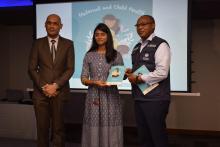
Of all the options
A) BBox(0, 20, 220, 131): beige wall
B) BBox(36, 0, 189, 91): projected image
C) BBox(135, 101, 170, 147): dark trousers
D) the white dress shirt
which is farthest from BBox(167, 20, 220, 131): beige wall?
the white dress shirt

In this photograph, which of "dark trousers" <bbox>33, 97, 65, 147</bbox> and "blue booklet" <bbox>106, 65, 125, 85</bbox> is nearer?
"blue booklet" <bbox>106, 65, 125, 85</bbox>

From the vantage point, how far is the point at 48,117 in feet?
10.4

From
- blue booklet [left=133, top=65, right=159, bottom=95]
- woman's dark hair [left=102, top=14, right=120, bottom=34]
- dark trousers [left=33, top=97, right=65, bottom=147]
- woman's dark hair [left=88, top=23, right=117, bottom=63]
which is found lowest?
dark trousers [left=33, top=97, right=65, bottom=147]

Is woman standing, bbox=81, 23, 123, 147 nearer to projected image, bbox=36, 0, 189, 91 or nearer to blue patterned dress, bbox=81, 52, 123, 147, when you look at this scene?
blue patterned dress, bbox=81, 52, 123, 147

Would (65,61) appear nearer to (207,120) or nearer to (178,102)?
(178,102)

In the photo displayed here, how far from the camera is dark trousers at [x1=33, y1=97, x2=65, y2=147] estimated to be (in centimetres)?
309

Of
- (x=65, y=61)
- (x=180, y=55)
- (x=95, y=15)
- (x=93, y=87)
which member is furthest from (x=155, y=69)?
(x=95, y=15)

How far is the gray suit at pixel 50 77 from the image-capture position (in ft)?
10.0

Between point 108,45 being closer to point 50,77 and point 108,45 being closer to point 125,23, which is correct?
point 50,77

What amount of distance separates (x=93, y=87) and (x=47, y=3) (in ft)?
7.17

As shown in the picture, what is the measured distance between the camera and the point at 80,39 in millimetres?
4441

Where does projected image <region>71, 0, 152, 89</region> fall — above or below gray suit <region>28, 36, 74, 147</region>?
above

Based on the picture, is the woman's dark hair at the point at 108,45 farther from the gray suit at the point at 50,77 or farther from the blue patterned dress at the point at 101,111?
Result: the gray suit at the point at 50,77

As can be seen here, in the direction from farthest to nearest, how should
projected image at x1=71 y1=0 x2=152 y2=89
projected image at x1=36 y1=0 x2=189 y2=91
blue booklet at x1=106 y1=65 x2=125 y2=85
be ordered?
1. projected image at x1=71 y1=0 x2=152 y2=89
2. projected image at x1=36 y1=0 x2=189 y2=91
3. blue booklet at x1=106 y1=65 x2=125 y2=85
